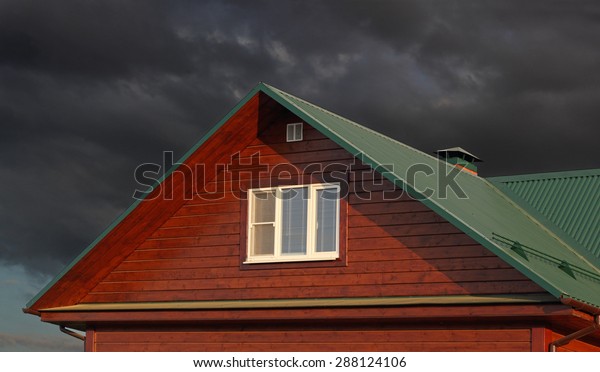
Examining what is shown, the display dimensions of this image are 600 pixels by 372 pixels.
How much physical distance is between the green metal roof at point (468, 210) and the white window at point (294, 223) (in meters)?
1.25

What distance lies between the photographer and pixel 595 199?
23078 mm

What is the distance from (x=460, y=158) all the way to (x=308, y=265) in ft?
28.6

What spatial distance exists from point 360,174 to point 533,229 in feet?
15.5

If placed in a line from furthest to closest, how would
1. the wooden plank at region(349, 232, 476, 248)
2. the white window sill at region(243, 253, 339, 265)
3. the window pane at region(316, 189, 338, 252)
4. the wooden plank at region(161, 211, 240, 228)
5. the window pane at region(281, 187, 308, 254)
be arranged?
the wooden plank at region(161, 211, 240, 228)
the window pane at region(281, 187, 308, 254)
the window pane at region(316, 189, 338, 252)
the white window sill at region(243, 253, 339, 265)
the wooden plank at region(349, 232, 476, 248)

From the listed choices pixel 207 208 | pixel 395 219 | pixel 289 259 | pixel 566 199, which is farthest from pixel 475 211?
pixel 566 199

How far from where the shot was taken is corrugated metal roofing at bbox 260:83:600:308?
53.2 ft

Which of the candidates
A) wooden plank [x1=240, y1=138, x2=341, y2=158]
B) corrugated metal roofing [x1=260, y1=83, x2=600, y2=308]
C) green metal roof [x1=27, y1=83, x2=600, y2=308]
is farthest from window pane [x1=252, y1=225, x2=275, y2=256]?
corrugated metal roofing [x1=260, y1=83, x2=600, y2=308]

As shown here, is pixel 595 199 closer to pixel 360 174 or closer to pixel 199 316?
pixel 360 174

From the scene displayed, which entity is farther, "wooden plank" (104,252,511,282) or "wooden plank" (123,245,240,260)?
"wooden plank" (123,245,240,260)

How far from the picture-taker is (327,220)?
59.8 feet

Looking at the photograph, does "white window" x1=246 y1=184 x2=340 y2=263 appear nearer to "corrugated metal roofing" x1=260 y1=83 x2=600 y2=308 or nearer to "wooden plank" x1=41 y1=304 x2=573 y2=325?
"wooden plank" x1=41 y1=304 x2=573 y2=325

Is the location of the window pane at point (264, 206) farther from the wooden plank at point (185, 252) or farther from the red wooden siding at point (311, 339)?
the red wooden siding at point (311, 339)

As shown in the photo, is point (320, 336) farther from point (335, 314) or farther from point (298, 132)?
point (298, 132)

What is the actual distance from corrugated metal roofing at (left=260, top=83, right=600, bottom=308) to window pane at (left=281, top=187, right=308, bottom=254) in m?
1.41
